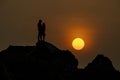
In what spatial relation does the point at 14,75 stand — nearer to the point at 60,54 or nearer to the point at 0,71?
the point at 0,71

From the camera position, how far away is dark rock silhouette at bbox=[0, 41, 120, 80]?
49.6 meters

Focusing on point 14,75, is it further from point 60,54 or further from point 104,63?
point 104,63

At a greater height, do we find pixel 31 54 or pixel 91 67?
pixel 31 54

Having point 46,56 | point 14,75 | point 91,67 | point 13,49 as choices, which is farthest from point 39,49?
point 91,67

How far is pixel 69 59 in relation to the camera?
63438 mm

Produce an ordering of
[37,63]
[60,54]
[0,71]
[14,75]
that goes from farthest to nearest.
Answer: [60,54] → [37,63] → [14,75] → [0,71]

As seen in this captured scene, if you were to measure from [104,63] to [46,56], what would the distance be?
1674 centimetres

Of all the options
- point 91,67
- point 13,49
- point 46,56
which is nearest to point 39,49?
point 46,56

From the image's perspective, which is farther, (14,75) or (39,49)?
(39,49)

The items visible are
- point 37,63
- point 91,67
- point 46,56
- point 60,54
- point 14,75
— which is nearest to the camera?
point 14,75

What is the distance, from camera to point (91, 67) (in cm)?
6512

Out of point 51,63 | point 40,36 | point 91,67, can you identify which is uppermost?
point 40,36

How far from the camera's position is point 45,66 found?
170 ft

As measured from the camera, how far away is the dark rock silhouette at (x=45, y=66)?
49594 mm
